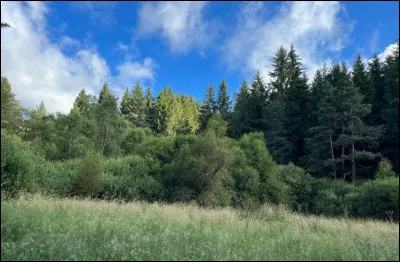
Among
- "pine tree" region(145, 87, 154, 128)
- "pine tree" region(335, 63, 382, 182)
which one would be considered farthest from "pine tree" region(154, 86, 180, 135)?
"pine tree" region(335, 63, 382, 182)

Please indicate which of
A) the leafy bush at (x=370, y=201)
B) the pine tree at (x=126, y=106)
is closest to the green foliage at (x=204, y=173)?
the leafy bush at (x=370, y=201)

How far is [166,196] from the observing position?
94.0ft

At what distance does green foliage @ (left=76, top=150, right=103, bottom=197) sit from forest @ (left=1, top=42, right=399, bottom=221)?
0.07 meters

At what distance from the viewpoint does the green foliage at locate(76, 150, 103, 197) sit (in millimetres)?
24297

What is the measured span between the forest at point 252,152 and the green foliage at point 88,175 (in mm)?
73

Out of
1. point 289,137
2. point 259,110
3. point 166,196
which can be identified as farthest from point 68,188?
point 259,110

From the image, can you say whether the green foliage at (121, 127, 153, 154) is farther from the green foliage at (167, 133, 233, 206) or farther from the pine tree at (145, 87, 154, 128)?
the green foliage at (167, 133, 233, 206)

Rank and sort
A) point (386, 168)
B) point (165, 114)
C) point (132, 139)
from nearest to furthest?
point (386, 168) → point (132, 139) → point (165, 114)

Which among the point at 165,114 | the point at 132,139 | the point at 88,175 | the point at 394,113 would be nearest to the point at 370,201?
the point at 88,175

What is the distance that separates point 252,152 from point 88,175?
16315 millimetres

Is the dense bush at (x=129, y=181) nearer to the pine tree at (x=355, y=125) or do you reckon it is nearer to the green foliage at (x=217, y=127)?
the green foliage at (x=217, y=127)

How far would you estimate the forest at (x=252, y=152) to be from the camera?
15539 mm

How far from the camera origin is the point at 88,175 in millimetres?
24578

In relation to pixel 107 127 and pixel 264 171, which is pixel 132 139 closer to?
pixel 107 127
